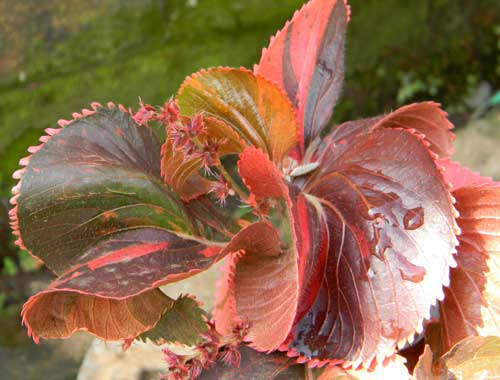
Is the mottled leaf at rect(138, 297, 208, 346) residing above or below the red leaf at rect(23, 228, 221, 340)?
below

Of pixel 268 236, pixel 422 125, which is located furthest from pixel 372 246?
pixel 422 125

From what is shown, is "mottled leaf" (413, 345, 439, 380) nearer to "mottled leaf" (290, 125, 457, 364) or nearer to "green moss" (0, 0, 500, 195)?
"mottled leaf" (290, 125, 457, 364)

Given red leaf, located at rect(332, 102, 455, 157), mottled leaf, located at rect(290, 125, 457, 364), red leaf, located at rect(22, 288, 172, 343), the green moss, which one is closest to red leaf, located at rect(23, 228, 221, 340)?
red leaf, located at rect(22, 288, 172, 343)

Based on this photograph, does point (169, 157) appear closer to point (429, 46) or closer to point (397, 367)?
point (397, 367)

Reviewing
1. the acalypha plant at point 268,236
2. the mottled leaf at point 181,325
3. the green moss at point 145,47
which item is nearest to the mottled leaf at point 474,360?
the acalypha plant at point 268,236

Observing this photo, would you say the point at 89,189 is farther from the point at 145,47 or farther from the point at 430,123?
the point at 145,47

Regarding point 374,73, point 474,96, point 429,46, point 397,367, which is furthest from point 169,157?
point 474,96
